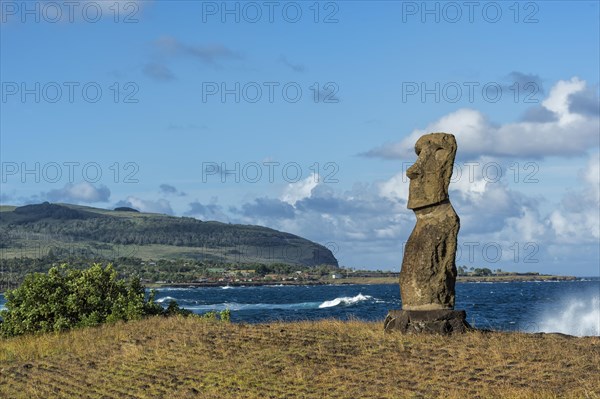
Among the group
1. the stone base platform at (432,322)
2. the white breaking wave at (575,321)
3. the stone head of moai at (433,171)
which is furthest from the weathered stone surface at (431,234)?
the white breaking wave at (575,321)

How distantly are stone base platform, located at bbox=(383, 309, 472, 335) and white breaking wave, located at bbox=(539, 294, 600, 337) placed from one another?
47.5 m

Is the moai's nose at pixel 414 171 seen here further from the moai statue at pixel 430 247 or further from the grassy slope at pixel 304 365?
the grassy slope at pixel 304 365

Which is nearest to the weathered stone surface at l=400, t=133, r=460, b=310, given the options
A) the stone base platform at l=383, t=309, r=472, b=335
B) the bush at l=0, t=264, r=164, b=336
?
the stone base platform at l=383, t=309, r=472, b=335

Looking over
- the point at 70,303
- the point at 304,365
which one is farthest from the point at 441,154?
the point at 70,303

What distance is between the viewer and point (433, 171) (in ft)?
80.0

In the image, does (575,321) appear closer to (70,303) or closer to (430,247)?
(70,303)

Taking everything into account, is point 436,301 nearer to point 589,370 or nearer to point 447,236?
point 447,236

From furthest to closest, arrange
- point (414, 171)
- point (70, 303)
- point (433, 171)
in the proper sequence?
point (70, 303) < point (414, 171) < point (433, 171)

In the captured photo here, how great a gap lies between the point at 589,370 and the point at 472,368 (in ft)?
8.30

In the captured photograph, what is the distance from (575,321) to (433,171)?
60.4 metres

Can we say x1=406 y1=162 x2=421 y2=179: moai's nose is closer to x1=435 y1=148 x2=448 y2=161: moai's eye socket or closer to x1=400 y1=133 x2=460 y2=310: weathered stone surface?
x1=400 y1=133 x2=460 y2=310: weathered stone surface

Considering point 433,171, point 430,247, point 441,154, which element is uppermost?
point 441,154

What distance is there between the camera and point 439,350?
2117 centimetres

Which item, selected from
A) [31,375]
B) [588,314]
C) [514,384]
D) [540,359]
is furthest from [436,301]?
[588,314]
